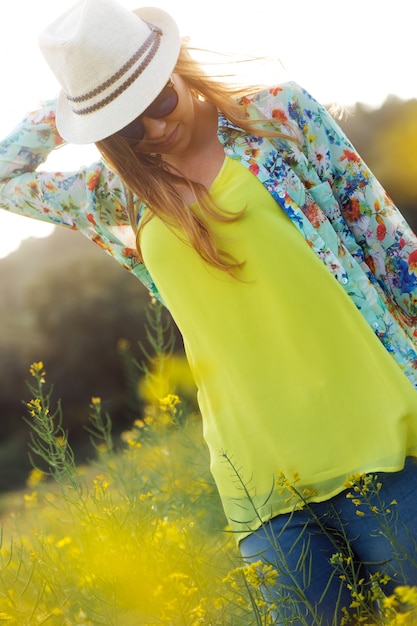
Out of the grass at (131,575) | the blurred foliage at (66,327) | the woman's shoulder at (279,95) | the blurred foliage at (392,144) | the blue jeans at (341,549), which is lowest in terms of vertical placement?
the blurred foliage at (66,327)

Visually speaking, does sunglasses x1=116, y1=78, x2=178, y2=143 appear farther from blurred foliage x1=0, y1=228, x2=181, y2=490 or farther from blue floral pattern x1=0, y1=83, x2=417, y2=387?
blurred foliage x1=0, y1=228, x2=181, y2=490

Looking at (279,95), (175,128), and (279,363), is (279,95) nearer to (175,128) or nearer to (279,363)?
(175,128)

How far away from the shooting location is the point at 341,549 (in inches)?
66.3

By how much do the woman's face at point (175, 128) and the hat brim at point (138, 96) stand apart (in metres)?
0.05

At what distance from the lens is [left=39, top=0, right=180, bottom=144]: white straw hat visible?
1809 millimetres

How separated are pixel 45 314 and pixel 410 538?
5.65m

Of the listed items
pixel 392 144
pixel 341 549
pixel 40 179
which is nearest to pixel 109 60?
pixel 40 179

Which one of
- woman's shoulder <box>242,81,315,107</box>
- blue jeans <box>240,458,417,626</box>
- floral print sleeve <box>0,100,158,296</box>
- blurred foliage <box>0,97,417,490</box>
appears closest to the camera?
blue jeans <box>240,458,417,626</box>

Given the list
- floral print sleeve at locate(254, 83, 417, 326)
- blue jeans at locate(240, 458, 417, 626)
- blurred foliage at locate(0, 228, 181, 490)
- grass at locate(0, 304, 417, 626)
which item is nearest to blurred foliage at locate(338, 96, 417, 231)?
blurred foliage at locate(0, 228, 181, 490)

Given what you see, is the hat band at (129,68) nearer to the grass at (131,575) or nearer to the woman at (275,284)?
the woman at (275,284)

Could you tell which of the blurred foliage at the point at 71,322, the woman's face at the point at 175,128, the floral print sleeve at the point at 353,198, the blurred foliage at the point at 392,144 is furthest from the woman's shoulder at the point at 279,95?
the blurred foliage at the point at 71,322

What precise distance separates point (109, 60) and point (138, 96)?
0.34ft

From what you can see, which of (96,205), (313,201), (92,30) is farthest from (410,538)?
(92,30)

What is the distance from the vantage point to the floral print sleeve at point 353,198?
1833 mm
